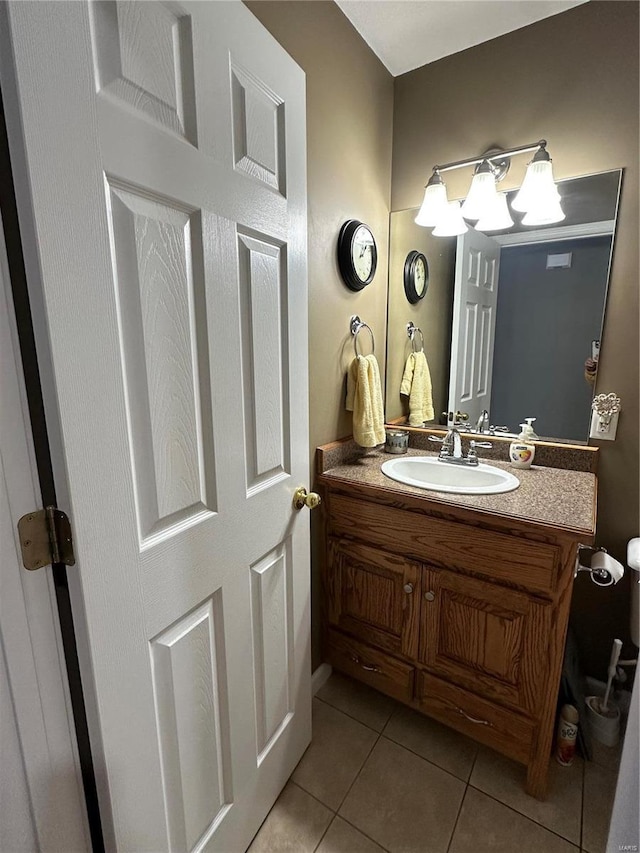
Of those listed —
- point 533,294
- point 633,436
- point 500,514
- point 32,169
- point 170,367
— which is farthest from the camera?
point 533,294

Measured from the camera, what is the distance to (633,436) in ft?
4.58

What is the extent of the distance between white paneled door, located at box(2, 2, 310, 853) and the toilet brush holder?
1169 mm

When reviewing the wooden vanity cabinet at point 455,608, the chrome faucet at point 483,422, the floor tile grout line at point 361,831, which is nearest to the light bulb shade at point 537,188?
the chrome faucet at point 483,422

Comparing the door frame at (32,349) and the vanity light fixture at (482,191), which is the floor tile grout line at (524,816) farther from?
the vanity light fixture at (482,191)

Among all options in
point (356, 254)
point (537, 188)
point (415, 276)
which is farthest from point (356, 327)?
point (537, 188)

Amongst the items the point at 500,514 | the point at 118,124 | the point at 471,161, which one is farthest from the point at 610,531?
the point at 118,124

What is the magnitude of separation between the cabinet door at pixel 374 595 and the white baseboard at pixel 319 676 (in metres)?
0.24

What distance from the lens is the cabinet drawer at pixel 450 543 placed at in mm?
1094

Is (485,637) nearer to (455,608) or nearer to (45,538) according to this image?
(455,608)

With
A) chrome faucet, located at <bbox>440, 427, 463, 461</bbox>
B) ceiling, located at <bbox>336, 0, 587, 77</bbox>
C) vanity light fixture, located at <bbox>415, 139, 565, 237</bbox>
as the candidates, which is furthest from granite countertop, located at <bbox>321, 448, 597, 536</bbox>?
ceiling, located at <bbox>336, 0, 587, 77</bbox>

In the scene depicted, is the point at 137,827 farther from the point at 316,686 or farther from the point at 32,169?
the point at 32,169

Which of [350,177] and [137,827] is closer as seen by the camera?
[137,827]

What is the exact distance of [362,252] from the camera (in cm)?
156

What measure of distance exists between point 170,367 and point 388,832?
4.65 ft
